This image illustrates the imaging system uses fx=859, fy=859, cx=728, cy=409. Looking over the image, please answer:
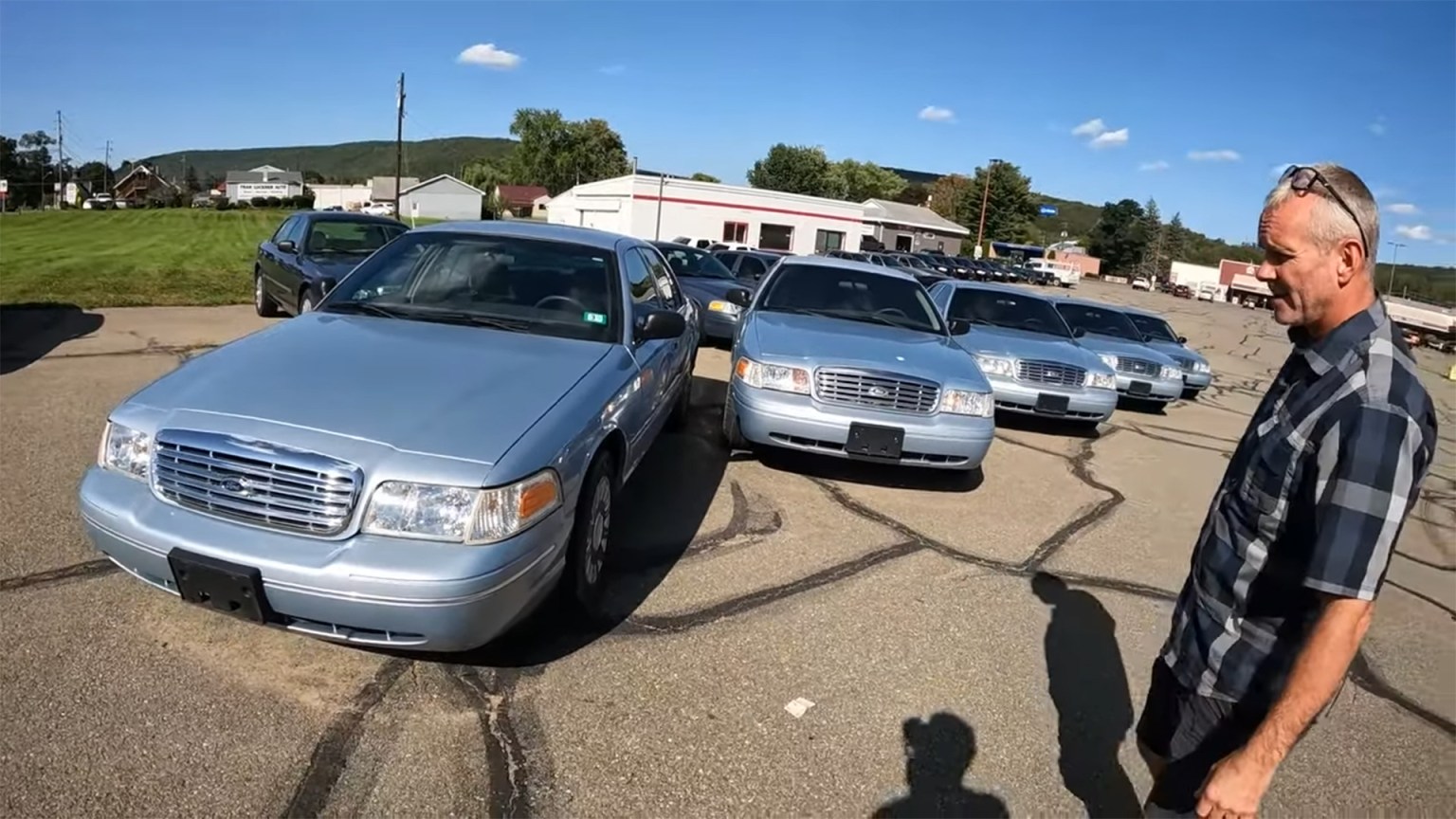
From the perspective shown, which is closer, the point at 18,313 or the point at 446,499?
the point at 446,499

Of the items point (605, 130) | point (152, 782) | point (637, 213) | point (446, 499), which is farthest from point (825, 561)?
point (605, 130)

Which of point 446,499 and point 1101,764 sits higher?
point 446,499

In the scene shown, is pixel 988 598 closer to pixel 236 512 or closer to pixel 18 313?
pixel 236 512

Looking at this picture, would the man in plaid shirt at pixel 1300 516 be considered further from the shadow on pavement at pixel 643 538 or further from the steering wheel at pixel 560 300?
the steering wheel at pixel 560 300

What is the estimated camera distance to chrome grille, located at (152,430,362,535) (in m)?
2.75

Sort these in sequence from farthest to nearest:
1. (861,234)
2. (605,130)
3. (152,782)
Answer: (605,130), (861,234), (152,782)

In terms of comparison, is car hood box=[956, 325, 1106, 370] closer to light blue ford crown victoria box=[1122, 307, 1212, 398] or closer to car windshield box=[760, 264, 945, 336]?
car windshield box=[760, 264, 945, 336]

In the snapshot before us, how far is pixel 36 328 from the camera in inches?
362

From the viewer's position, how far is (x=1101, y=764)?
3051 mm

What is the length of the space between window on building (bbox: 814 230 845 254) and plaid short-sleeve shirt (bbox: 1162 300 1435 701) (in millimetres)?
52012

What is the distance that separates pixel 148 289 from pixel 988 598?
531 inches

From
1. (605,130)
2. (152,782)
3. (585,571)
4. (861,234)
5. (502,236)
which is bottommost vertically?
(152,782)

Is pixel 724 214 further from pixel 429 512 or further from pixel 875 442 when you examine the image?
pixel 429 512

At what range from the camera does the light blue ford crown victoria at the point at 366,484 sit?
8.93 feet
